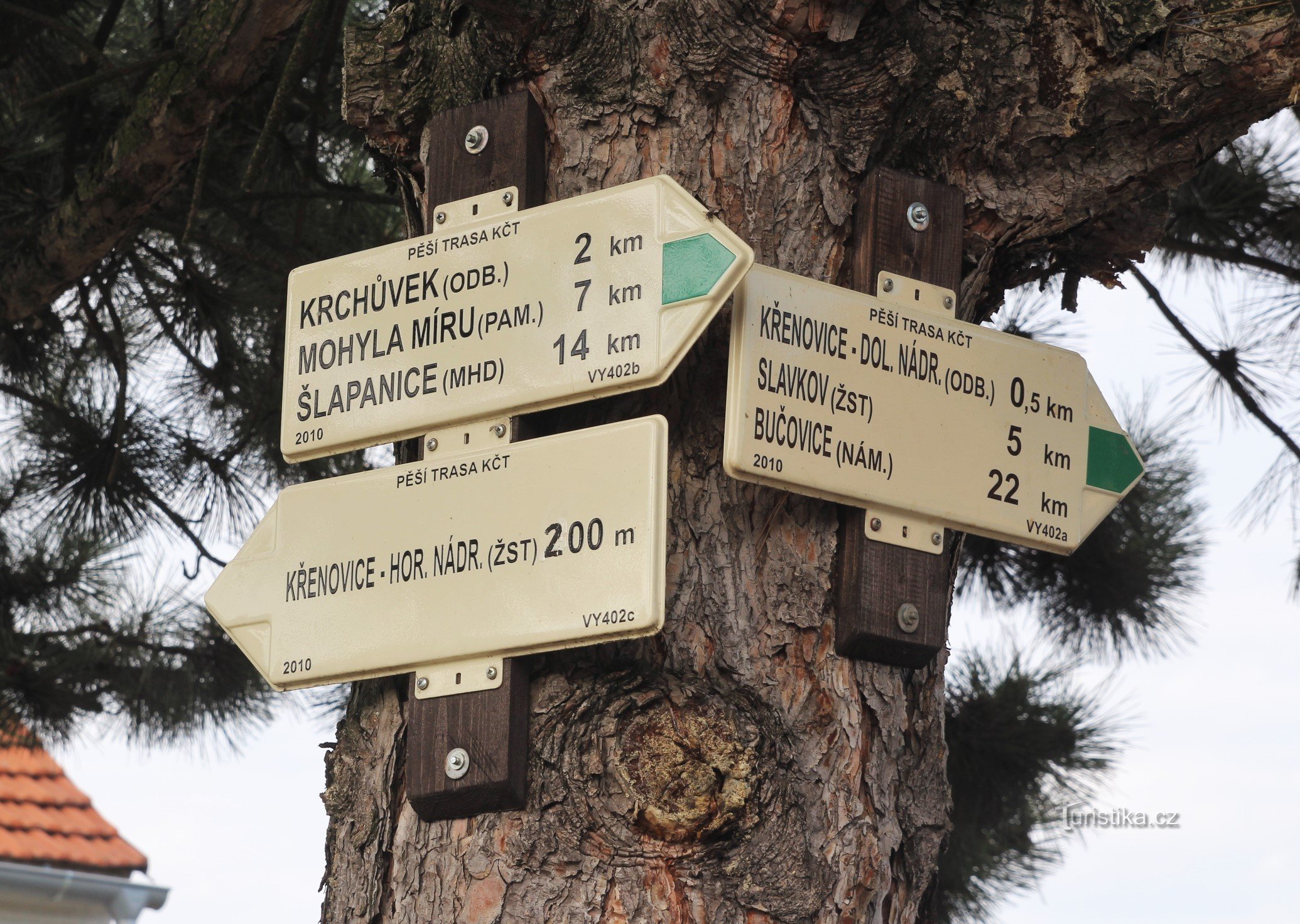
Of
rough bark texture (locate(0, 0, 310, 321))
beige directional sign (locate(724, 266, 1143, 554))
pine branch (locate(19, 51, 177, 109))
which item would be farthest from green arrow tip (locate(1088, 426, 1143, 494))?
pine branch (locate(19, 51, 177, 109))

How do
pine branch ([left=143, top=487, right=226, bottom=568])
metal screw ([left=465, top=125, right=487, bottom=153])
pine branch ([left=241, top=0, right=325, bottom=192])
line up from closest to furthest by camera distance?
metal screw ([left=465, top=125, right=487, bottom=153])
pine branch ([left=241, top=0, right=325, bottom=192])
pine branch ([left=143, top=487, right=226, bottom=568])

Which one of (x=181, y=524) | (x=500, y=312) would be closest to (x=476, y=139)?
(x=500, y=312)

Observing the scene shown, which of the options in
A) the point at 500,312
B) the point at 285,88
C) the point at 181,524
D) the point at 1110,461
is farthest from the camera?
the point at 181,524

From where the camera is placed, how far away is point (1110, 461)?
1.59 meters

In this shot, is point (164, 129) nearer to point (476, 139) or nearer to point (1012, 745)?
point (476, 139)

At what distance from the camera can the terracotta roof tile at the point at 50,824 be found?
5.37 m

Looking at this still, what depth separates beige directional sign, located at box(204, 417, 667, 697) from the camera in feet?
4.19

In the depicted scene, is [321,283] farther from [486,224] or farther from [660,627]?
[660,627]

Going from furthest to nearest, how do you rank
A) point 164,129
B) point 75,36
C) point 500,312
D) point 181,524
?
point 181,524 → point 75,36 → point 164,129 → point 500,312

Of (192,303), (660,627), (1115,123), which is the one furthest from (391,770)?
(192,303)

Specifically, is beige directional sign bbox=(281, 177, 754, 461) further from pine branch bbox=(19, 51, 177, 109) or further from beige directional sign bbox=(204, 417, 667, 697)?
pine branch bbox=(19, 51, 177, 109)

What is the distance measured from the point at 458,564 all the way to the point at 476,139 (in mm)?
437

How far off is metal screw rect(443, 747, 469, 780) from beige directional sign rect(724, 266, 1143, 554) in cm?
34

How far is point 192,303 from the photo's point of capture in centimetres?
371
